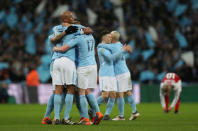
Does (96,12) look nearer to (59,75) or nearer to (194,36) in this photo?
(194,36)

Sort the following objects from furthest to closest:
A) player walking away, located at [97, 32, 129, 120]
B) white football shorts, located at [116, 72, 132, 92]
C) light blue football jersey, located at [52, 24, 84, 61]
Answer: white football shorts, located at [116, 72, 132, 92] → player walking away, located at [97, 32, 129, 120] → light blue football jersey, located at [52, 24, 84, 61]

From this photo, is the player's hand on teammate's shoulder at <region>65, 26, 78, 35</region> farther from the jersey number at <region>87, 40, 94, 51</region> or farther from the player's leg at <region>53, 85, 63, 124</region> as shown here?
the player's leg at <region>53, 85, 63, 124</region>

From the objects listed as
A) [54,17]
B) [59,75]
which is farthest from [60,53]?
[54,17]

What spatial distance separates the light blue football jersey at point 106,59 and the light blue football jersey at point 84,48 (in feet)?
6.83

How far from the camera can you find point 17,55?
92.5ft

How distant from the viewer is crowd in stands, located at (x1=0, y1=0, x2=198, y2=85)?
27.8 meters

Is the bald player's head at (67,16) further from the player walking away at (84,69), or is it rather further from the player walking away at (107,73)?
the player walking away at (107,73)

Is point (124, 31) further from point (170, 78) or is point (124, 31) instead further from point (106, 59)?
point (106, 59)

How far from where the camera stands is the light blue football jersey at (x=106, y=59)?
1389 centimetres

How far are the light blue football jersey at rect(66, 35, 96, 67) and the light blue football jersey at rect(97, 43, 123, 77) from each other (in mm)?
2082

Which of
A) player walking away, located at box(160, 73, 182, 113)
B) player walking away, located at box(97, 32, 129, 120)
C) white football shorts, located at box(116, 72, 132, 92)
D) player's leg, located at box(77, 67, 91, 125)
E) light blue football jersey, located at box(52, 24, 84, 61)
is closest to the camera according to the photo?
light blue football jersey, located at box(52, 24, 84, 61)

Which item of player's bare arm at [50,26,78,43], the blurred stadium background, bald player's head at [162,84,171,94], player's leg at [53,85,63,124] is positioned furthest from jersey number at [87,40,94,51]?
the blurred stadium background

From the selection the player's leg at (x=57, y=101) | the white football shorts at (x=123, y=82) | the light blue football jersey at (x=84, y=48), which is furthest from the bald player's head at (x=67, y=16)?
the white football shorts at (x=123, y=82)

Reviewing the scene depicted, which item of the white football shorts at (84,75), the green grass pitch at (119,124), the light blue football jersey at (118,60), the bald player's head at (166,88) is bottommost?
the green grass pitch at (119,124)
